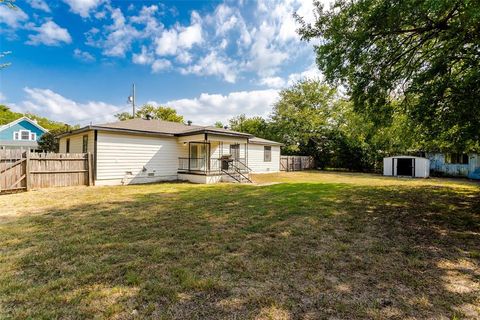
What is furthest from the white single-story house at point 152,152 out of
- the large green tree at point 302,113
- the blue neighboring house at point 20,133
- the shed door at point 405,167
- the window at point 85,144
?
the blue neighboring house at point 20,133

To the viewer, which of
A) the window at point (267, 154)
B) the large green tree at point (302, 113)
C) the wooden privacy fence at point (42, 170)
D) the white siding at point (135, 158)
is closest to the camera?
the wooden privacy fence at point (42, 170)

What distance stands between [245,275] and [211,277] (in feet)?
1.39

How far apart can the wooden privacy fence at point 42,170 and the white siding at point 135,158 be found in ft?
2.33

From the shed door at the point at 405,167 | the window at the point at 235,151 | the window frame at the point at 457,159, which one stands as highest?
the window at the point at 235,151

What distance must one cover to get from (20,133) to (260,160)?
27.6 metres

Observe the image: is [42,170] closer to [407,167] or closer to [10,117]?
[407,167]

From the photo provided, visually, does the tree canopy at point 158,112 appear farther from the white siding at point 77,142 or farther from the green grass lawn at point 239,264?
Result: the green grass lawn at point 239,264

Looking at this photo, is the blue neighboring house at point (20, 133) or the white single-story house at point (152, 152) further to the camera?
the blue neighboring house at point (20, 133)

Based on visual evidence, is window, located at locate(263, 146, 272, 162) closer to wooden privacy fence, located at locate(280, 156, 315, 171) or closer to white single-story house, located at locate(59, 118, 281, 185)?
wooden privacy fence, located at locate(280, 156, 315, 171)

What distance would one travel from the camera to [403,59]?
720cm

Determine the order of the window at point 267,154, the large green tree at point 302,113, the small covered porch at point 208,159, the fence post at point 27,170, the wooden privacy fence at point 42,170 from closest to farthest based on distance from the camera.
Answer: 1. the wooden privacy fence at point 42,170
2. the fence post at point 27,170
3. the small covered porch at point 208,159
4. the window at point 267,154
5. the large green tree at point 302,113

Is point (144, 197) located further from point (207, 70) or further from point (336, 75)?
point (207, 70)

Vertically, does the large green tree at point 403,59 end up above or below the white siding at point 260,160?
above

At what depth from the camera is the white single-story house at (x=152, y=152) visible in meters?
12.2
